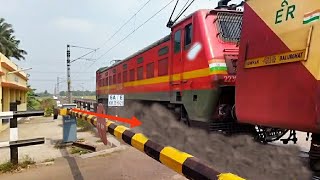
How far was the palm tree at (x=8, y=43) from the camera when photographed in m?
47.1

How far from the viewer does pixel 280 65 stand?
353 cm

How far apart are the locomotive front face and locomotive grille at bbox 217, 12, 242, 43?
2.46 meters

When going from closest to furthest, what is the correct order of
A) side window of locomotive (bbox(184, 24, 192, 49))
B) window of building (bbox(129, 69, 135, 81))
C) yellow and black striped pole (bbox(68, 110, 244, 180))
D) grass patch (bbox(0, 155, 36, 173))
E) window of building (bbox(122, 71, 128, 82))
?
yellow and black striped pole (bbox(68, 110, 244, 180)) < grass patch (bbox(0, 155, 36, 173)) < side window of locomotive (bbox(184, 24, 192, 49)) < window of building (bbox(129, 69, 135, 81)) < window of building (bbox(122, 71, 128, 82))

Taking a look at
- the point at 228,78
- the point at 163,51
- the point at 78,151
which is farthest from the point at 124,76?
the point at 228,78

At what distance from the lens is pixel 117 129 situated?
4.18 meters

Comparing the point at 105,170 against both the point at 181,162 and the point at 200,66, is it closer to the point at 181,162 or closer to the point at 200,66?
the point at 200,66

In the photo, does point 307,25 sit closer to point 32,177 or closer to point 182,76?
point 182,76

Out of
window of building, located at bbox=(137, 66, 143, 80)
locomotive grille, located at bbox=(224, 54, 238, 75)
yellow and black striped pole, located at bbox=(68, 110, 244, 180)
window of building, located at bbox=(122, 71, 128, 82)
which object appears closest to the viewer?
yellow and black striped pole, located at bbox=(68, 110, 244, 180)

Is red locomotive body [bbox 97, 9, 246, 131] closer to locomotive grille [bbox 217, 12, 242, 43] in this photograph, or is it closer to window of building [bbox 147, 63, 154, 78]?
locomotive grille [bbox 217, 12, 242, 43]

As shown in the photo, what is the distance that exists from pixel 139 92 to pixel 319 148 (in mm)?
8578

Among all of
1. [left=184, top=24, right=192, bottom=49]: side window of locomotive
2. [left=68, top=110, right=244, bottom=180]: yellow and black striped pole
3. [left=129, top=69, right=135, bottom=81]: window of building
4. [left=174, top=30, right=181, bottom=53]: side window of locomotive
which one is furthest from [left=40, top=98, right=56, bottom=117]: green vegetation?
[left=68, top=110, right=244, bottom=180]: yellow and black striped pole

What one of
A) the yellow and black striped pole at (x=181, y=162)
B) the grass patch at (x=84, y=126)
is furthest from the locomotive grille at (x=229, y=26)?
the grass patch at (x=84, y=126)

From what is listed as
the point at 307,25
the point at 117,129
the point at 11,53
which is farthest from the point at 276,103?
the point at 11,53

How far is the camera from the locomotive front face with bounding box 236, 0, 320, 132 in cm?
312
